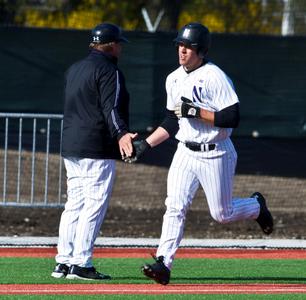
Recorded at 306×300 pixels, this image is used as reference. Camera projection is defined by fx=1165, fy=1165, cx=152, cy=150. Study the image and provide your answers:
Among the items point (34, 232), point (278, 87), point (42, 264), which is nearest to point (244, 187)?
point (278, 87)

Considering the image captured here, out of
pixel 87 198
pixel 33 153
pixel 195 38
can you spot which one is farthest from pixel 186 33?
pixel 33 153

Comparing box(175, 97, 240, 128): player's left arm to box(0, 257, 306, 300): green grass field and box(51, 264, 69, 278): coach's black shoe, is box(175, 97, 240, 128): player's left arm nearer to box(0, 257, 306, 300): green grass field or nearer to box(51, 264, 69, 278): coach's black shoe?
box(0, 257, 306, 300): green grass field

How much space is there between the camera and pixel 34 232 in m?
13.9

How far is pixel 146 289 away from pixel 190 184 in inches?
35.8

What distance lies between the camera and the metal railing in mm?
13906

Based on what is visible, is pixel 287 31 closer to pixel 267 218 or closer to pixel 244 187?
pixel 244 187

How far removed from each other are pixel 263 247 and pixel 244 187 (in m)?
3.90

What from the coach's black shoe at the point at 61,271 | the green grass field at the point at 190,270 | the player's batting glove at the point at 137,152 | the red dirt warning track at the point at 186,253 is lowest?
the red dirt warning track at the point at 186,253

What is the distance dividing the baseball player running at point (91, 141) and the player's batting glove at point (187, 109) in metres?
0.52

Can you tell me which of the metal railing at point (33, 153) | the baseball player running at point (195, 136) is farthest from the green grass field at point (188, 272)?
the metal railing at point (33, 153)

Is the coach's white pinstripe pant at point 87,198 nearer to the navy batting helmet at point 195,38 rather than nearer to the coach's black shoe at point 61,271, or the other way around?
the coach's black shoe at point 61,271

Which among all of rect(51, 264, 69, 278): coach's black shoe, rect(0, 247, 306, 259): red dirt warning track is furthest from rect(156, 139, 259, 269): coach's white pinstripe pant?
rect(0, 247, 306, 259): red dirt warning track

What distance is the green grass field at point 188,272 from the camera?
8.70 meters

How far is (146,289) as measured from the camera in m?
9.08
